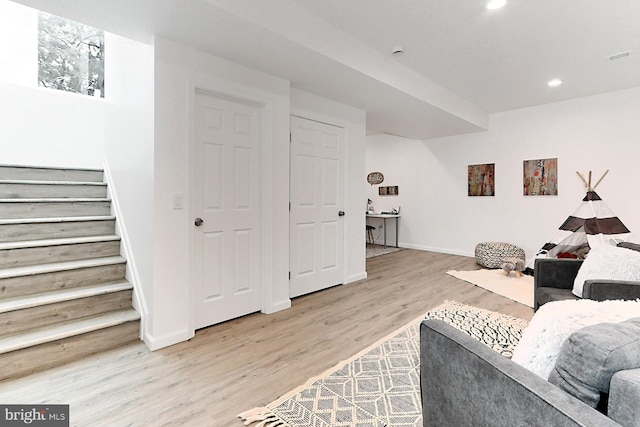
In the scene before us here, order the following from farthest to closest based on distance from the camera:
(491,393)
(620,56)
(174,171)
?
(620,56) → (174,171) → (491,393)

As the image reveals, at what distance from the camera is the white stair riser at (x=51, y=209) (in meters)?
2.85

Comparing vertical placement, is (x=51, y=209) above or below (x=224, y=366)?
above

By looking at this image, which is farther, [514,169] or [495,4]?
[514,169]

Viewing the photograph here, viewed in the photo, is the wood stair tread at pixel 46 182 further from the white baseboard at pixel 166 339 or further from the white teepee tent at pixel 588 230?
the white teepee tent at pixel 588 230

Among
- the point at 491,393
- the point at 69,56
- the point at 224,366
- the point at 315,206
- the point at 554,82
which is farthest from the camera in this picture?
the point at 69,56

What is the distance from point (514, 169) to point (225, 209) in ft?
16.1

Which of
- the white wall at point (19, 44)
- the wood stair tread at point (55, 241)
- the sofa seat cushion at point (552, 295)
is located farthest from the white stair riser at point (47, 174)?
the sofa seat cushion at point (552, 295)

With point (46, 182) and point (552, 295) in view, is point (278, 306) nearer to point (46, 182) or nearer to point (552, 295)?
point (552, 295)

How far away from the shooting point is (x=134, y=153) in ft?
8.99

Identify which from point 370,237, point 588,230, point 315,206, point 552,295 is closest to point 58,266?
point 315,206

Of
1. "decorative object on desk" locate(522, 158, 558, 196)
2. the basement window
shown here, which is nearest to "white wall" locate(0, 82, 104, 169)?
the basement window

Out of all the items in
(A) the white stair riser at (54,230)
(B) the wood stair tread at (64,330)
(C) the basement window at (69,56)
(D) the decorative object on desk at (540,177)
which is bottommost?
(B) the wood stair tread at (64,330)

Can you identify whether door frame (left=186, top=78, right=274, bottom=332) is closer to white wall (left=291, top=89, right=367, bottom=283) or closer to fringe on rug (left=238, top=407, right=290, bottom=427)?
white wall (left=291, top=89, right=367, bottom=283)

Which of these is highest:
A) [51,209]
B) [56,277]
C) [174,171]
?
[174,171]
